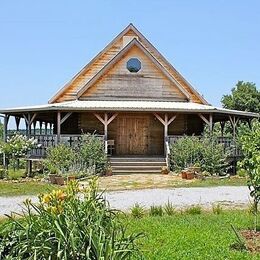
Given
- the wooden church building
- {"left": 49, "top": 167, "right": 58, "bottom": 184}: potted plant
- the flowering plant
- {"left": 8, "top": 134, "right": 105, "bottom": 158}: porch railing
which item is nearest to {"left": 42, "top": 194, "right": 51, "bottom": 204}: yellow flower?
{"left": 49, "top": 167, "right": 58, "bottom": 184}: potted plant

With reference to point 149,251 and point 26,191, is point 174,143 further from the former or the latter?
point 149,251

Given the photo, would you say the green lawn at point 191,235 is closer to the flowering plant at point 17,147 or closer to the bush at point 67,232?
the bush at point 67,232

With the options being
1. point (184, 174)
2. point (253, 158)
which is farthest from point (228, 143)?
point (253, 158)

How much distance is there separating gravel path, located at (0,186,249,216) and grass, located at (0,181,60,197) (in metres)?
1.00

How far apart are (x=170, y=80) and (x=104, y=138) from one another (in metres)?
6.08

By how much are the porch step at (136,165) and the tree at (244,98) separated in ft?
94.7

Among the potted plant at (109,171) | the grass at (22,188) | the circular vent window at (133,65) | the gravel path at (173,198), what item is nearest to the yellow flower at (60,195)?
the gravel path at (173,198)

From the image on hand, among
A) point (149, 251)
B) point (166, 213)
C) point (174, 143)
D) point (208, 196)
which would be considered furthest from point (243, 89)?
point (149, 251)

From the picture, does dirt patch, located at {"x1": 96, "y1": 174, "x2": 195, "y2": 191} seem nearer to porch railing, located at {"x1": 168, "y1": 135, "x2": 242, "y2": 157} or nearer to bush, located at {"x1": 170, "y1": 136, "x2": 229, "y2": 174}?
bush, located at {"x1": 170, "y1": 136, "x2": 229, "y2": 174}

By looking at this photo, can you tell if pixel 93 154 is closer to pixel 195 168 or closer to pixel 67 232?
pixel 195 168

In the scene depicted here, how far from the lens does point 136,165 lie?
22.6m

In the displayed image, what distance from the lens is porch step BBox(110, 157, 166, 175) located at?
72.9ft

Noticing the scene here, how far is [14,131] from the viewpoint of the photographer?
1019 inches

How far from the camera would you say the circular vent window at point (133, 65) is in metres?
26.6
